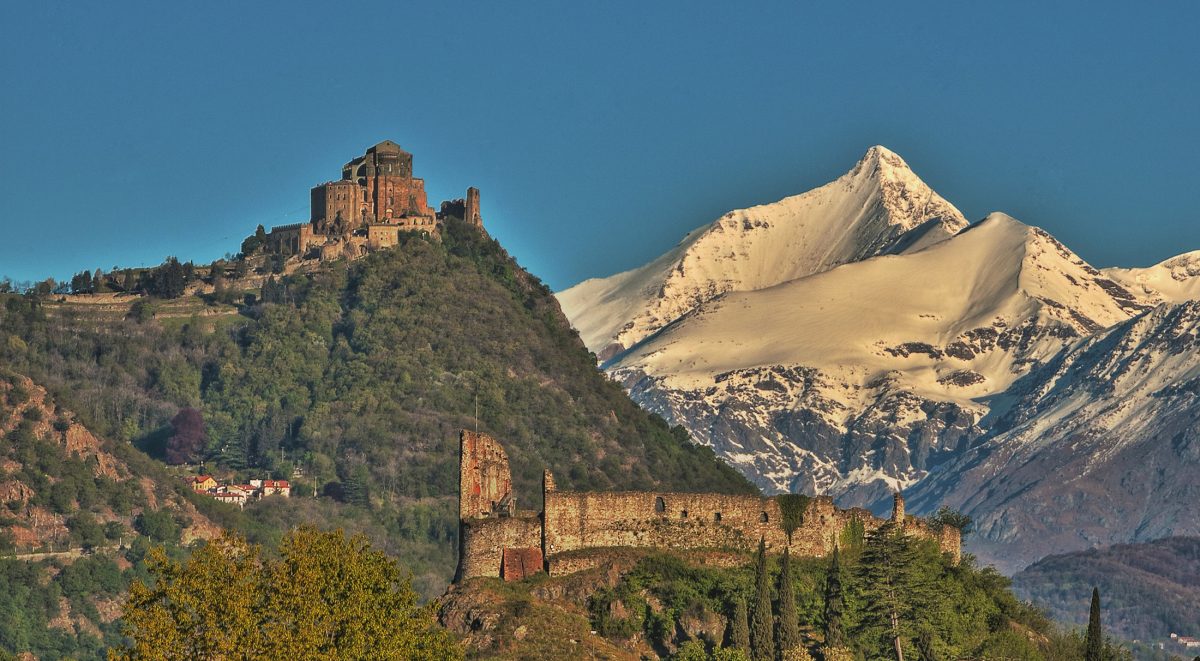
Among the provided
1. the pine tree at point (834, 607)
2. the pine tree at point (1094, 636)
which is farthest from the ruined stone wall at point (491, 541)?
the pine tree at point (1094, 636)

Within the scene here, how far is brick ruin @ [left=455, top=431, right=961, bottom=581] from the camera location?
108 metres

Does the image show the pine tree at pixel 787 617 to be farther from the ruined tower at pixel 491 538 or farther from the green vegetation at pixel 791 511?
the ruined tower at pixel 491 538

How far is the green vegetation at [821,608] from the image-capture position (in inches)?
4156

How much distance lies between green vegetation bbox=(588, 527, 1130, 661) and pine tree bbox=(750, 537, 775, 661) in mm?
78

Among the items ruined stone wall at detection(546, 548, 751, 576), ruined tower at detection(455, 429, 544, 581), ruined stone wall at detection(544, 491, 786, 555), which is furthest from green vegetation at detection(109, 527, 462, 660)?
ruined stone wall at detection(544, 491, 786, 555)

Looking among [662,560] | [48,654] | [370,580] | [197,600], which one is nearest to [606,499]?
[662,560]

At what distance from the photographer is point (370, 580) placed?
262ft

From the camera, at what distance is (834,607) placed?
108438 millimetres

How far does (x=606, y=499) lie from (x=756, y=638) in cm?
931

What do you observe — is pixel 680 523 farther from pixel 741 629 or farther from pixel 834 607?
pixel 741 629

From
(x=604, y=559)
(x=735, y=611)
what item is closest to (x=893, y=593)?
(x=735, y=611)

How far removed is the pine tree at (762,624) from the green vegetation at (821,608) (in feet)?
0.26

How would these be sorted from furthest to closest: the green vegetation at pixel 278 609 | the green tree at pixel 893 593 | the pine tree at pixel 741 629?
the green tree at pixel 893 593 < the pine tree at pixel 741 629 < the green vegetation at pixel 278 609

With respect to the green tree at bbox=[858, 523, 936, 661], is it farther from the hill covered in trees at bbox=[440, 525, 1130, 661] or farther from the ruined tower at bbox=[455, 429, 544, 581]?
the ruined tower at bbox=[455, 429, 544, 581]
